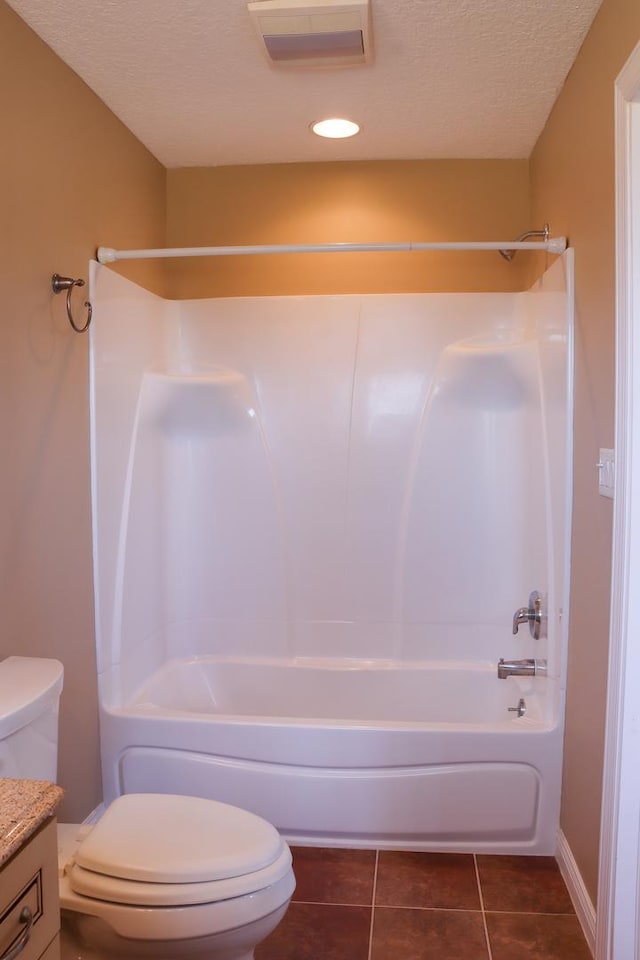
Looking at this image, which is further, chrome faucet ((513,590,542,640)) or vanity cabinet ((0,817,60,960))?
chrome faucet ((513,590,542,640))

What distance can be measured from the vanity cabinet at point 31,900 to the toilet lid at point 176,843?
1.63ft

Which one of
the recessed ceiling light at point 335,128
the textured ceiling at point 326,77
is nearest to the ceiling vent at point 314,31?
the textured ceiling at point 326,77

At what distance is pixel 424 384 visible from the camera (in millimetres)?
3111

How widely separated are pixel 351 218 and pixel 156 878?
2523mm

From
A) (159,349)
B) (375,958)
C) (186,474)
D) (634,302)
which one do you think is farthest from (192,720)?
A: (634,302)

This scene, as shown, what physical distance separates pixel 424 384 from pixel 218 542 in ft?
3.59

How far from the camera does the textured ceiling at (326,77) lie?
2.03 metres

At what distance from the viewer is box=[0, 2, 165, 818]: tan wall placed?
1990mm

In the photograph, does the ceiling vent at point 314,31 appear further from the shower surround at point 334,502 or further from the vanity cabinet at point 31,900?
the vanity cabinet at point 31,900

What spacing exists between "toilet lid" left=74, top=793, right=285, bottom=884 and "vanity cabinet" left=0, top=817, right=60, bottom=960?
0.50 meters

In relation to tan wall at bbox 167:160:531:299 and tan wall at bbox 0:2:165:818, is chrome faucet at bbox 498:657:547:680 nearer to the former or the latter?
tan wall at bbox 0:2:165:818

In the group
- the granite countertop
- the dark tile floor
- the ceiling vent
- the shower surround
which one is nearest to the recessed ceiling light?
the ceiling vent

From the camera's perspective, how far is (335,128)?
2.78 meters

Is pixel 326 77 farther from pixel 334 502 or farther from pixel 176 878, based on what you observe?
pixel 176 878
